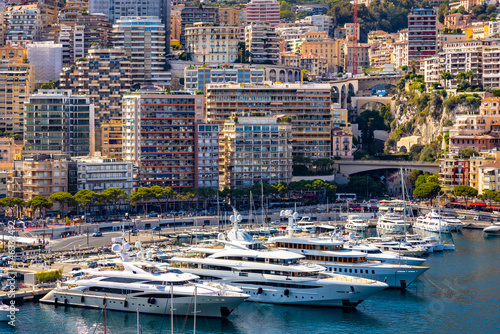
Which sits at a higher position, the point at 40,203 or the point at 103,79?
the point at 103,79

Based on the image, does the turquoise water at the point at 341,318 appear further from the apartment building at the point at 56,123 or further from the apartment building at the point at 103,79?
the apartment building at the point at 103,79

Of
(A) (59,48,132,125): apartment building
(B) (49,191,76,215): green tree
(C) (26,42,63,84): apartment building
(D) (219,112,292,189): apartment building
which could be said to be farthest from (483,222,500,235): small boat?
(C) (26,42,63,84): apartment building

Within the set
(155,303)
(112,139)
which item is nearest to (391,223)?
(112,139)

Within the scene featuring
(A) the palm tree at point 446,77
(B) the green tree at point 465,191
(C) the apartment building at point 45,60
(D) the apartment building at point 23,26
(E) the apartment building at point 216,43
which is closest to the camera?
(B) the green tree at point 465,191

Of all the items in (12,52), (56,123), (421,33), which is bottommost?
(56,123)

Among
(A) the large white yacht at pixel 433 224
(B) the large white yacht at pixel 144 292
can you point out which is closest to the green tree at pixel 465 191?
(A) the large white yacht at pixel 433 224

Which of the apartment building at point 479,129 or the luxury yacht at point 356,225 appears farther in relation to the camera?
the apartment building at point 479,129

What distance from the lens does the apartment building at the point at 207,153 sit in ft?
416

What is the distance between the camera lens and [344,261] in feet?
250

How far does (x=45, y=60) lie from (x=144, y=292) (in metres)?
104

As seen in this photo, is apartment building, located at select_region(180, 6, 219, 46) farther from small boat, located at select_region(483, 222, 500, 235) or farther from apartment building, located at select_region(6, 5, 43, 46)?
small boat, located at select_region(483, 222, 500, 235)

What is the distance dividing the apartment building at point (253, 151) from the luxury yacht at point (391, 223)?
61.8 feet

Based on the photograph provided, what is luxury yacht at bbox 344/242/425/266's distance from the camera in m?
81.7

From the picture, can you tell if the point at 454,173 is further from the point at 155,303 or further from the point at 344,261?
the point at 155,303
